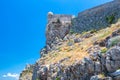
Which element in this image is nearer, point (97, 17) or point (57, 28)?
point (97, 17)

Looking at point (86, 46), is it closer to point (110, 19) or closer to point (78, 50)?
point (78, 50)

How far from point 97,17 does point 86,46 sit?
39.1 feet

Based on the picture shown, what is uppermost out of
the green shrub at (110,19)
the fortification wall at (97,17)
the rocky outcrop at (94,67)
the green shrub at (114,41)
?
the fortification wall at (97,17)

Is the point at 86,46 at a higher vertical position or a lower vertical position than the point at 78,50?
higher

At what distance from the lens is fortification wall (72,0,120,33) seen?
149 feet

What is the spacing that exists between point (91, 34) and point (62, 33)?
12.3m

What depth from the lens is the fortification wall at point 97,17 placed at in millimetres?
45562

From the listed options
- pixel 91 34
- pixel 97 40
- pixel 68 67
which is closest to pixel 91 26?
pixel 91 34

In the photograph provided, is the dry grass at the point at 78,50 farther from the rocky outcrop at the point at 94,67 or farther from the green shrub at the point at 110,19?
the green shrub at the point at 110,19

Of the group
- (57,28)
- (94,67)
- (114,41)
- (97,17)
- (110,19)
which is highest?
(57,28)

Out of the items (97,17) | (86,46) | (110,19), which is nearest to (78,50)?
(86,46)

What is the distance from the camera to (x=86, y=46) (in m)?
38.2

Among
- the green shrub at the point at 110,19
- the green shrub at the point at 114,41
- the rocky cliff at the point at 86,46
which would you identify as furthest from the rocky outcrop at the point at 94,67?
the green shrub at the point at 110,19

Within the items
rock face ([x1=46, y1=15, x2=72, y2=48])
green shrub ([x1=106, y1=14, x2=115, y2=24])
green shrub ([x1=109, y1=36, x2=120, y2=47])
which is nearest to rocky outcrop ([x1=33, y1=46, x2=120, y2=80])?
green shrub ([x1=109, y1=36, x2=120, y2=47])
